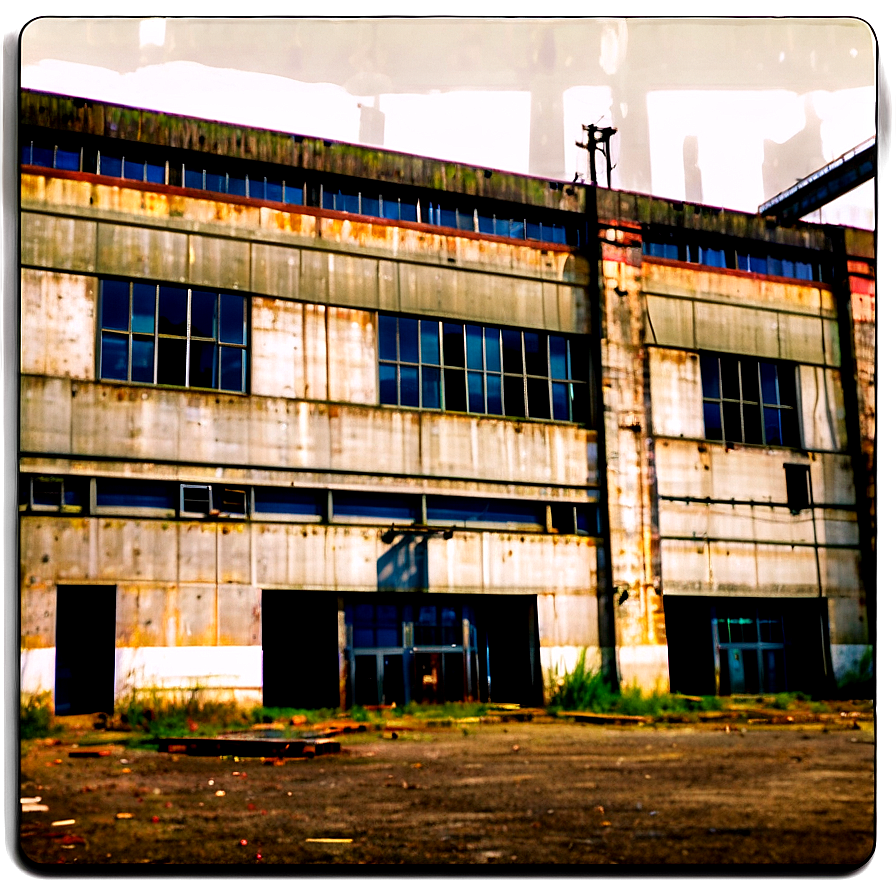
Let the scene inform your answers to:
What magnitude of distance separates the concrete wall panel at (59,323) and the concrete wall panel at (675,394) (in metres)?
9.91

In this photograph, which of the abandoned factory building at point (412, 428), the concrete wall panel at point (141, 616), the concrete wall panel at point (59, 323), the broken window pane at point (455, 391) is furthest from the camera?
the broken window pane at point (455, 391)

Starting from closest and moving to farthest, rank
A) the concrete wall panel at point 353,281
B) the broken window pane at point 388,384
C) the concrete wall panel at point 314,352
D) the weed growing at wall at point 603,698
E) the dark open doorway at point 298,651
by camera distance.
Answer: the concrete wall panel at point 314,352 < the dark open doorway at point 298,651 < the weed growing at wall at point 603,698 < the concrete wall panel at point 353,281 < the broken window pane at point 388,384

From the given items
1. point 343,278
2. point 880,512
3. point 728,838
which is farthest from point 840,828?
point 343,278

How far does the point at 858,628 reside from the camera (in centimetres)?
1977

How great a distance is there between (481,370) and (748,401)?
4957 millimetres

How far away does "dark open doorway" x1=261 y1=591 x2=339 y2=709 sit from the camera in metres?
18.1

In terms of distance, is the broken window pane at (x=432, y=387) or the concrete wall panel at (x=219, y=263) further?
the broken window pane at (x=432, y=387)

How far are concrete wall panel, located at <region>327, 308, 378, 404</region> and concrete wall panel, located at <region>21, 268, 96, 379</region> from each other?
3896 mm

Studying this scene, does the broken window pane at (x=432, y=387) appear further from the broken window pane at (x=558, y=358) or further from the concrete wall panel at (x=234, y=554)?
the concrete wall panel at (x=234, y=554)

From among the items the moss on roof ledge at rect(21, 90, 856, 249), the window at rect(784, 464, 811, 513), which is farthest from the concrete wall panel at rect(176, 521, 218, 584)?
the window at rect(784, 464, 811, 513)

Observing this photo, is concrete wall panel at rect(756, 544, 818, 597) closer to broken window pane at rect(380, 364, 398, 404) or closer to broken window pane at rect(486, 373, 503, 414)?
broken window pane at rect(486, 373, 503, 414)

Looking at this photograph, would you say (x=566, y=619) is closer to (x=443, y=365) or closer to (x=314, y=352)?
(x=443, y=365)

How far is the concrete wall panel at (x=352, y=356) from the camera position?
718 inches

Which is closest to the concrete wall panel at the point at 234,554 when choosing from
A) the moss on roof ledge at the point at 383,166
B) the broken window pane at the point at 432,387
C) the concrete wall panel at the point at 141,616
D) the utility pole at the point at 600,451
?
the concrete wall panel at the point at 141,616
